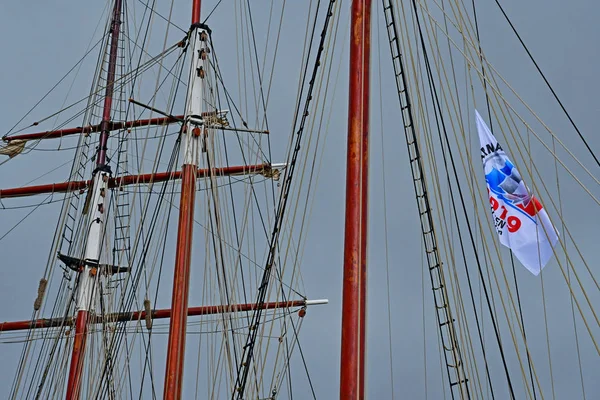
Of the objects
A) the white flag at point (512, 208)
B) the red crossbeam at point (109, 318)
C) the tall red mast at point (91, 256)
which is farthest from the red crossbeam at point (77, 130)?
the white flag at point (512, 208)

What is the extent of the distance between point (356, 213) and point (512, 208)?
5105mm

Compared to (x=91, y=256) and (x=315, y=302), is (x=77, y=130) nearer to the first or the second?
(x=91, y=256)

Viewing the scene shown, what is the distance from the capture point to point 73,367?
21.6 metres

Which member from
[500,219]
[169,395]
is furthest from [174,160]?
[500,219]

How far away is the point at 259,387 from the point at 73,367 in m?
8.90

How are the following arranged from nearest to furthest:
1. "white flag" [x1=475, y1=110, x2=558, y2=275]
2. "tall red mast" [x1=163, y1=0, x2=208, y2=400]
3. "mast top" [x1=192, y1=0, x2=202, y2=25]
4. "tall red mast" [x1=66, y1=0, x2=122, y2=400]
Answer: "white flag" [x1=475, y1=110, x2=558, y2=275] < "tall red mast" [x1=163, y1=0, x2=208, y2=400] < "mast top" [x1=192, y1=0, x2=202, y2=25] < "tall red mast" [x1=66, y1=0, x2=122, y2=400]

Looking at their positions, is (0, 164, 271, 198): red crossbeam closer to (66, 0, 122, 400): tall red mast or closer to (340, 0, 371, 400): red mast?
(66, 0, 122, 400): tall red mast

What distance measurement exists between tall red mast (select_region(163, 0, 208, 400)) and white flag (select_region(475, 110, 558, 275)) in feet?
20.0

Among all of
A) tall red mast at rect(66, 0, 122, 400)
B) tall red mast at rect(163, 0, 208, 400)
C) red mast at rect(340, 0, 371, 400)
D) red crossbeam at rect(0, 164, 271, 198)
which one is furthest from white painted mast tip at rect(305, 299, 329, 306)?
red mast at rect(340, 0, 371, 400)

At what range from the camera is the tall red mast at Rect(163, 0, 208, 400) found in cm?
1496

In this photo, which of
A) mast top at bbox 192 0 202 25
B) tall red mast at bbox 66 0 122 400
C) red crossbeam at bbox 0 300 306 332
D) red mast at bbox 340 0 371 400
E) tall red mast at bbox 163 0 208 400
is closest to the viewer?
red mast at bbox 340 0 371 400

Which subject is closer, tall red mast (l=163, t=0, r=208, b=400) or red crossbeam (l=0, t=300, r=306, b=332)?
tall red mast (l=163, t=0, r=208, b=400)

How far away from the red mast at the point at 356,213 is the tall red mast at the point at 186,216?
7474 mm

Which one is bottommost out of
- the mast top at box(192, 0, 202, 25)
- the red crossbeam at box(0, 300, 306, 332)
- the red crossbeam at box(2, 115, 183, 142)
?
the red crossbeam at box(0, 300, 306, 332)
